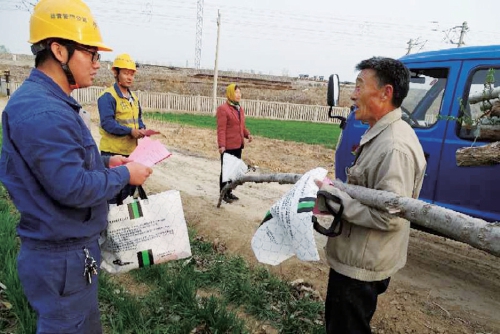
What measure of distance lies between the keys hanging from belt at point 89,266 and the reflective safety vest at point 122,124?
301 cm

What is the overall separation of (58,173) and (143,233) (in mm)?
675

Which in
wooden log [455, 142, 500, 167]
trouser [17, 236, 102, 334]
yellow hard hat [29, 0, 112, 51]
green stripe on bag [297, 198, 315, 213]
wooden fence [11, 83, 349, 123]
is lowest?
wooden fence [11, 83, 349, 123]

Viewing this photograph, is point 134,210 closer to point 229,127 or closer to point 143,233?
point 143,233

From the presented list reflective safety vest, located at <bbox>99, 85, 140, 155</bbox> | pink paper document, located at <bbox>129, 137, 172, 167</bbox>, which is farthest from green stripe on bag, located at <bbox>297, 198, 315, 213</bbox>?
reflective safety vest, located at <bbox>99, 85, 140, 155</bbox>

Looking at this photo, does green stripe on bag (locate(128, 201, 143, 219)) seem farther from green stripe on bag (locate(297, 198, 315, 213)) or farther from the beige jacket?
the beige jacket

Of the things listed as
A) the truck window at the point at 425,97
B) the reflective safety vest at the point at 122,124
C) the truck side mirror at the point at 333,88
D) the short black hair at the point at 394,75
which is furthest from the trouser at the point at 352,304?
the reflective safety vest at the point at 122,124

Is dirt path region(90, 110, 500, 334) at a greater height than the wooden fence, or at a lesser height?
greater

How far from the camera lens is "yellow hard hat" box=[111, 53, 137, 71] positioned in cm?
455

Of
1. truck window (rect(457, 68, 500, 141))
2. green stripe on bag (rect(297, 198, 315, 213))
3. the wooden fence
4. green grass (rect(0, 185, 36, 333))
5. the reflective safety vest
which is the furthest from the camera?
the wooden fence

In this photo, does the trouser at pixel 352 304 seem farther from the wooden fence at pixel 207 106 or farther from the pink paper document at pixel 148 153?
the wooden fence at pixel 207 106

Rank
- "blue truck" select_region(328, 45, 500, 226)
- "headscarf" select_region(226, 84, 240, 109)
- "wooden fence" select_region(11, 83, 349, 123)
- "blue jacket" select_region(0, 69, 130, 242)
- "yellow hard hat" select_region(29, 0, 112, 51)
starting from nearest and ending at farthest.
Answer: "blue jacket" select_region(0, 69, 130, 242) < "yellow hard hat" select_region(29, 0, 112, 51) < "blue truck" select_region(328, 45, 500, 226) < "headscarf" select_region(226, 84, 240, 109) < "wooden fence" select_region(11, 83, 349, 123)

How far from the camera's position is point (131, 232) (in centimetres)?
212

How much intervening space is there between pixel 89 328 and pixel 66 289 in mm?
342

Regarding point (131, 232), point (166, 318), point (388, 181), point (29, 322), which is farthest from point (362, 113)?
point (29, 322)
